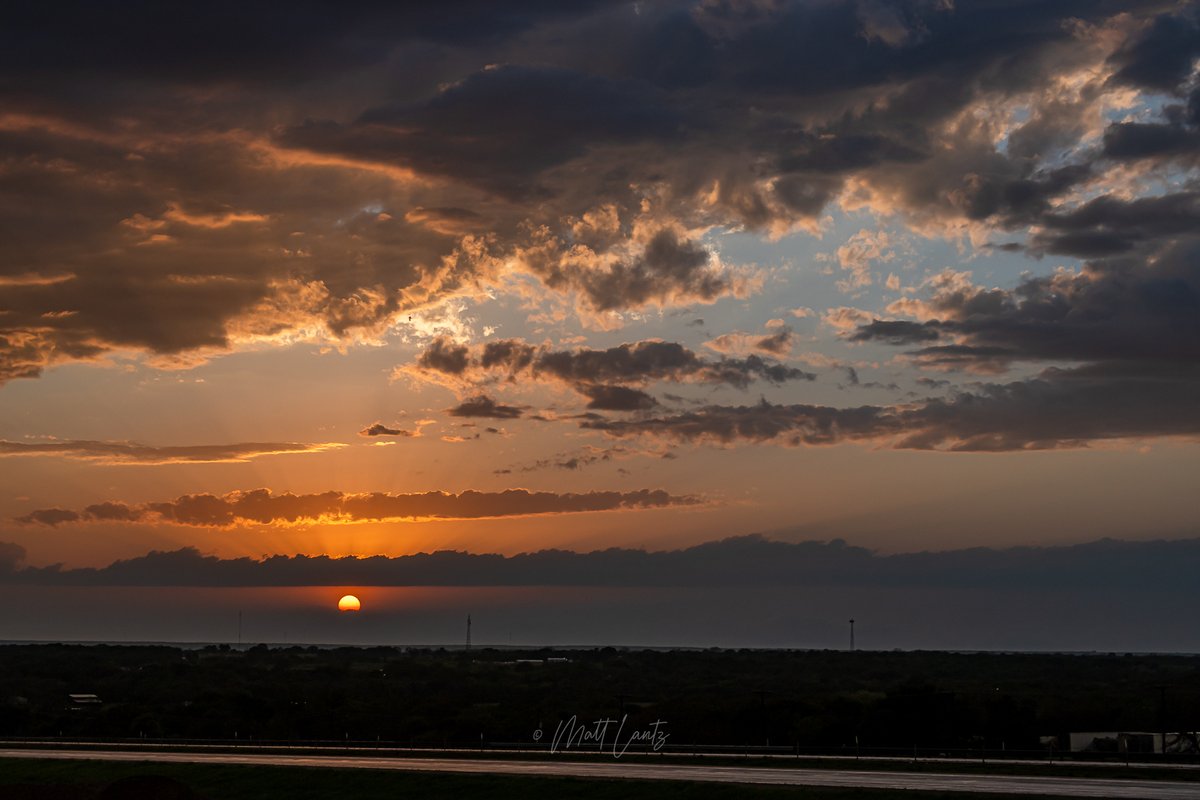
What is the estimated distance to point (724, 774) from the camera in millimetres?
70875

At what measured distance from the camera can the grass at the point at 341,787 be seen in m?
55.4

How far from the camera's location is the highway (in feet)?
196

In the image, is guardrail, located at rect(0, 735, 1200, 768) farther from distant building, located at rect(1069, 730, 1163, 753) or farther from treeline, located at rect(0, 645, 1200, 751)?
distant building, located at rect(1069, 730, 1163, 753)

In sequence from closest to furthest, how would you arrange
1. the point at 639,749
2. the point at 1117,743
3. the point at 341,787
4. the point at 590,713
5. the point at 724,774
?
the point at 724,774
the point at 341,787
the point at 1117,743
the point at 639,749
the point at 590,713

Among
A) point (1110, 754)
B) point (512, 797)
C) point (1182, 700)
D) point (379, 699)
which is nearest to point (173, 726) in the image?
point (379, 699)

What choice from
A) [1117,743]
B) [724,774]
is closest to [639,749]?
[724,774]

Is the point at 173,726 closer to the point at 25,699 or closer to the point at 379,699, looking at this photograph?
the point at 379,699

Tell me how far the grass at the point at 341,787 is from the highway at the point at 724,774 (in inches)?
75.8

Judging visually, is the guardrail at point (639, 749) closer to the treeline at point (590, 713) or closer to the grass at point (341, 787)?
the treeline at point (590, 713)

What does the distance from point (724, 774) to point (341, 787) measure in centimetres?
2282

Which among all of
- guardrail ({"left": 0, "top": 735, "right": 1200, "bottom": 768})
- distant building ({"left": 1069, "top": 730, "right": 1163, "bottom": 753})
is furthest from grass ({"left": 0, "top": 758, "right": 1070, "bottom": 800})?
distant building ({"left": 1069, "top": 730, "right": 1163, "bottom": 753})

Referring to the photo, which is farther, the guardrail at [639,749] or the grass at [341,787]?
the guardrail at [639,749]

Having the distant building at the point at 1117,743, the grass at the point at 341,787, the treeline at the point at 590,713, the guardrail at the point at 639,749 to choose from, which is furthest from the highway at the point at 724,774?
the distant building at the point at 1117,743

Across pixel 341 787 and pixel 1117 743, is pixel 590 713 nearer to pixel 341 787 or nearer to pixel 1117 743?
pixel 341 787
